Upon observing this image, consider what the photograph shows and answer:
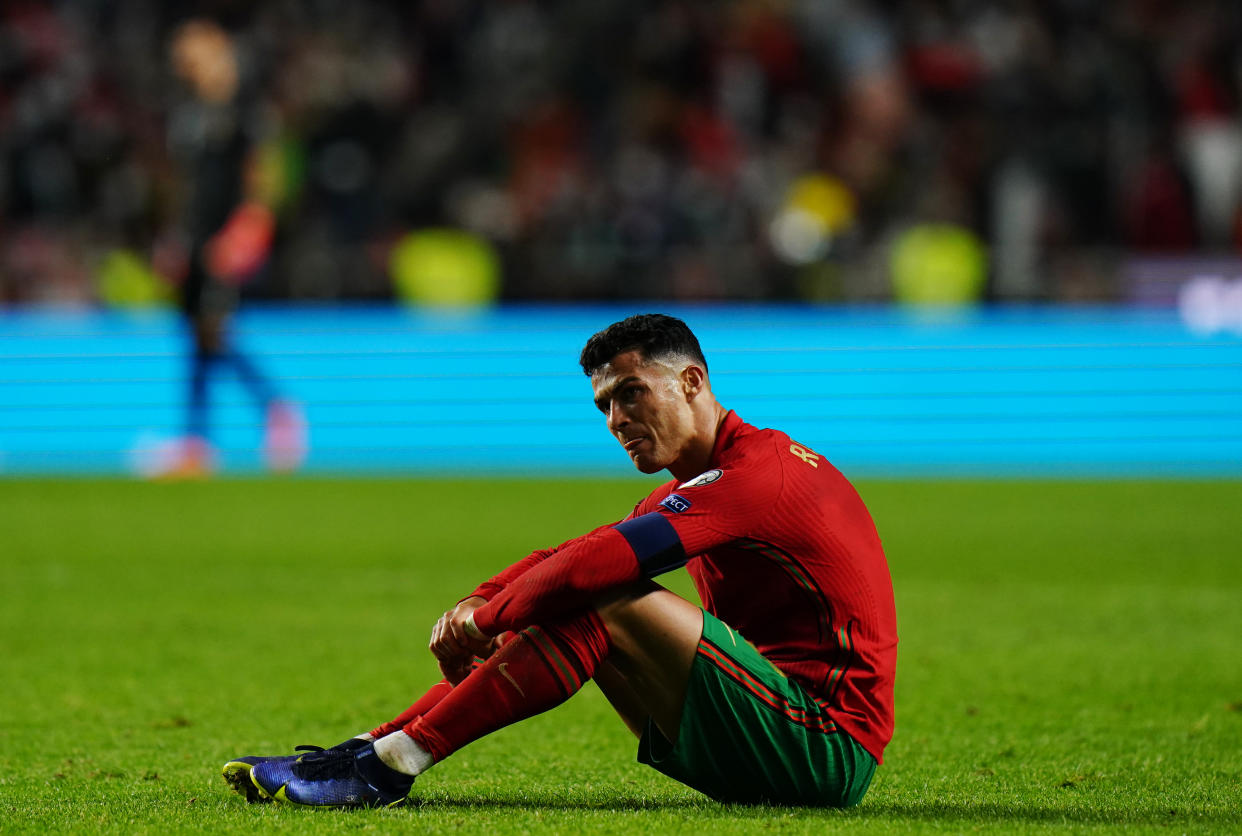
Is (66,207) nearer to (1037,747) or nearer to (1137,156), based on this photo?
(1137,156)

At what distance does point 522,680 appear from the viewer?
3779 mm

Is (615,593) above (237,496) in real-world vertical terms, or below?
above

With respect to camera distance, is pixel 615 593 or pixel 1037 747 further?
pixel 1037 747

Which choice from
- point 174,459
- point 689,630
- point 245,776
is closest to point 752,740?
point 689,630

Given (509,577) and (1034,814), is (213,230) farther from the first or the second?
(1034,814)

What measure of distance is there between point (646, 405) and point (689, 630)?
55 cm

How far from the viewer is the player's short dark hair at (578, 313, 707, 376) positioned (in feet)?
13.1

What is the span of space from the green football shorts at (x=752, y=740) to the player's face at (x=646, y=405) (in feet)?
1.47

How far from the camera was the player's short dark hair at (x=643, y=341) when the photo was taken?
4.00 m

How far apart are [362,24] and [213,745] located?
14117mm

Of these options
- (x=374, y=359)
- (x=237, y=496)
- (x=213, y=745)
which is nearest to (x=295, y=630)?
(x=213, y=745)

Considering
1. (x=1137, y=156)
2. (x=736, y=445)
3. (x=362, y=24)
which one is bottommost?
(x=736, y=445)

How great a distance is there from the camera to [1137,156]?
16.7m

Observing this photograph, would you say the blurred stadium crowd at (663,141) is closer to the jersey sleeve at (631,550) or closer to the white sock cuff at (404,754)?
the white sock cuff at (404,754)
